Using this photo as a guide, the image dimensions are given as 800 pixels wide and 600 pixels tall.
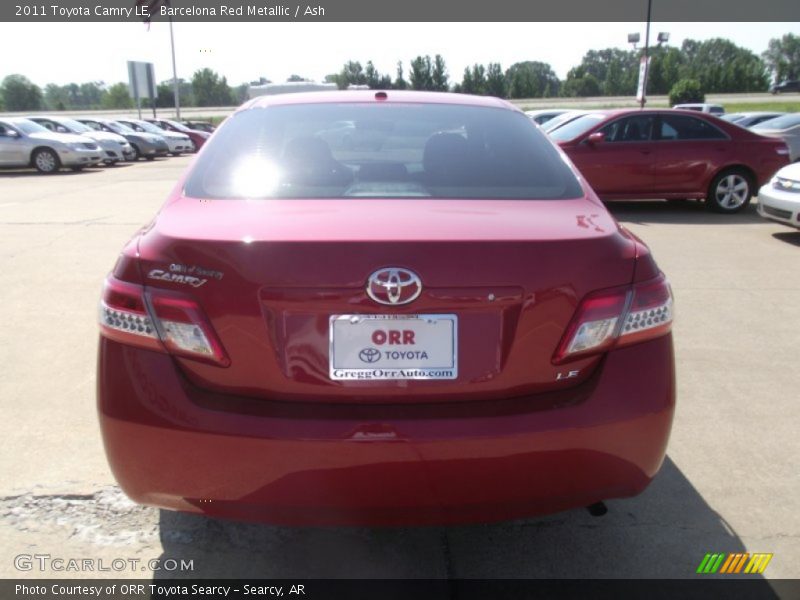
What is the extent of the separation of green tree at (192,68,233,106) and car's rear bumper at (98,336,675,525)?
102 metres

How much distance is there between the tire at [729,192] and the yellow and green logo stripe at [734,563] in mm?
9403

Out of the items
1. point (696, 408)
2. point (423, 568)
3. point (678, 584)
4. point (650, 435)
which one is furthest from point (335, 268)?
point (696, 408)

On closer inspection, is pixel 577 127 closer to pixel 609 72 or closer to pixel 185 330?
pixel 185 330

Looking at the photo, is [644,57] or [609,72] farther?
[609,72]

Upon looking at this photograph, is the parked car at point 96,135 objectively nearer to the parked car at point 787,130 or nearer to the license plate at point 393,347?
the parked car at point 787,130

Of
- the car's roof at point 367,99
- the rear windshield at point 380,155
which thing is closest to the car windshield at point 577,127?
the car's roof at point 367,99

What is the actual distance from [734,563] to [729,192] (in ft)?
31.5

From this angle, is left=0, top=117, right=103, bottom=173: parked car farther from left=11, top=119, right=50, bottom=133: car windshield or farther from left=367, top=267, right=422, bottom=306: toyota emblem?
left=367, top=267, right=422, bottom=306: toyota emblem

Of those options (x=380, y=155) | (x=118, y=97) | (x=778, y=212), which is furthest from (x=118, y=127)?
(x=118, y=97)

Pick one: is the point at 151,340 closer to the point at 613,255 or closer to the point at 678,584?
the point at 613,255

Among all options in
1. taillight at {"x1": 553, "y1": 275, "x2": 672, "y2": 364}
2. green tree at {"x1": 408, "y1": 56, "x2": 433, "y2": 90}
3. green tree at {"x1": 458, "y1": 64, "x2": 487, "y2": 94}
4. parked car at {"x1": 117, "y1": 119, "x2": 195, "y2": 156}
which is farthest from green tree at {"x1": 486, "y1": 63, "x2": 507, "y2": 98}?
taillight at {"x1": 553, "y1": 275, "x2": 672, "y2": 364}

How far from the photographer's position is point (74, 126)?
74.6ft

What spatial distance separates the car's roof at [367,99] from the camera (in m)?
3.23

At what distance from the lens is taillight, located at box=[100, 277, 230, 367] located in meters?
1.98
